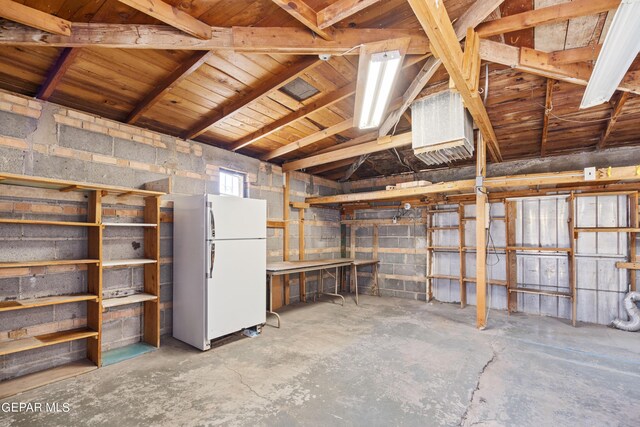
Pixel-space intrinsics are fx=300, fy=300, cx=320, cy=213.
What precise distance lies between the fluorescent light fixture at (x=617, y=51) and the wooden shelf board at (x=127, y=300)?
174 inches

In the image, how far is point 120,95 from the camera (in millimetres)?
3064

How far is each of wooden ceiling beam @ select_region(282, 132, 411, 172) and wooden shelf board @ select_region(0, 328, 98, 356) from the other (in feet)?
12.1

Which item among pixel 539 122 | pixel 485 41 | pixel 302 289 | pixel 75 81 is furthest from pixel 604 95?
pixel 302 289

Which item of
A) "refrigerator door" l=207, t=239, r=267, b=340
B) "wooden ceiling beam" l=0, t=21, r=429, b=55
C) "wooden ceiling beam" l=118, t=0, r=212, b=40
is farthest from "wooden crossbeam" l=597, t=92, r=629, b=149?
"refrigerator door" l=207, t=239, r=267, b=340

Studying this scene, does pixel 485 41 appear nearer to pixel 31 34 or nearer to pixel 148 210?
pixel 31 34

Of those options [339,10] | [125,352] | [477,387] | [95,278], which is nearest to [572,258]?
[477,387]

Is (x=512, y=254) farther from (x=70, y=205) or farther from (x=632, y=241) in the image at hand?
(x=70, y=205)

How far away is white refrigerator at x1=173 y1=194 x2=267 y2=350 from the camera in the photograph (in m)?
3.44

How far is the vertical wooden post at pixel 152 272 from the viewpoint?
3.49m

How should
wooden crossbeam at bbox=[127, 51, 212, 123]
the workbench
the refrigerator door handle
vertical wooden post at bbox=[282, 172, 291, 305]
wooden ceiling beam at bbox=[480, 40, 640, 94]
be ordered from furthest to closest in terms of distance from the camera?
vertical wooden post at bbox=[282, 172, 291, 305], the workbench, the refrigerator door handle, wooden ceiling beam at bbox=[480, 40, 640, 94], wooden crossbeam at bbox=[127, 51, 212, 123]

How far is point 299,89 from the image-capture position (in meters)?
3.20

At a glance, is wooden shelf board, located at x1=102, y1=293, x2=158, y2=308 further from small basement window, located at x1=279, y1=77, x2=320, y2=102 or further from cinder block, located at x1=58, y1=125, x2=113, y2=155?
small basement window, located at x1=279, y1=77, x2=320, y2=102

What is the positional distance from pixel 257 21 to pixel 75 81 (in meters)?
1.89

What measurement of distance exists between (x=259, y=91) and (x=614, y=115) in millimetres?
4054
